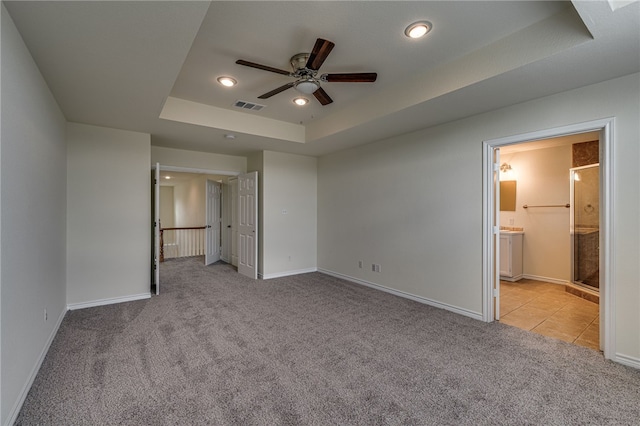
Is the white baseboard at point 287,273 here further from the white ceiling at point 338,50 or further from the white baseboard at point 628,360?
the white baseboard at point 628,360

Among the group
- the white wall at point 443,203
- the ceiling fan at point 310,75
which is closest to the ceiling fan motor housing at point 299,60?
the ceiling fan at point 310,75

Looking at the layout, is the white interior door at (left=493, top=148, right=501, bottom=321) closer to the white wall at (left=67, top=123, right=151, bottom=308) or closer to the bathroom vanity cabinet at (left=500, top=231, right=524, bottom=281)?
the bathroom vanity cabinet at (left=500, top=231, right=524, bottom=281)

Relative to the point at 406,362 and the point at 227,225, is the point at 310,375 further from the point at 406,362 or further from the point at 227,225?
the point at 227,225

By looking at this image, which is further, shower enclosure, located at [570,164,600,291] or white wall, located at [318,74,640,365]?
shower enclosure, located at [570,164,600,291]

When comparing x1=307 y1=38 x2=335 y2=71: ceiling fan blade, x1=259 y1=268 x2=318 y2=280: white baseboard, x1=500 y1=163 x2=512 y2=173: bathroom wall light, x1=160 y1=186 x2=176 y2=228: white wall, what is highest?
x1=307 y1=38 x2=335 y2=71: ceiling fan blade

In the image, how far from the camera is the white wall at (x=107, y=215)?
3.81m

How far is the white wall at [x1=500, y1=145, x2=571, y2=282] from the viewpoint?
5102 millimetres

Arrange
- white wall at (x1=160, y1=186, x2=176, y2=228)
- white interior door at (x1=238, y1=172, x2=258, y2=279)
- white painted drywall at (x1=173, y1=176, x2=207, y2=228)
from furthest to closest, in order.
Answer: white wall at (x1=160, y1=186, x2=176, y2=228) → white painted drywall at (x1=173, y1=176, x2=207, y2=228) → white interior door at (x1=238, y1=172, x2=258, y2=279)

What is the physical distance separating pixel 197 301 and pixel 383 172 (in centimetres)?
349

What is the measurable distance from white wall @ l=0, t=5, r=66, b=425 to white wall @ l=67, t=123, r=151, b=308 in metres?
0.89

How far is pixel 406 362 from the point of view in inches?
97.8

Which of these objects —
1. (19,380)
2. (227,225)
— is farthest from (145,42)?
(227,225)

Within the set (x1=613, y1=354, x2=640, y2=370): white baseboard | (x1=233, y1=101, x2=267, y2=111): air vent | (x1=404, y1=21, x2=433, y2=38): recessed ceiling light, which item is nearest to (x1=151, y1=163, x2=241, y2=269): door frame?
(x1=233, y1=101, x2=267, y2=111): air vent

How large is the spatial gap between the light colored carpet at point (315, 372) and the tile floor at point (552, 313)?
0.31m
